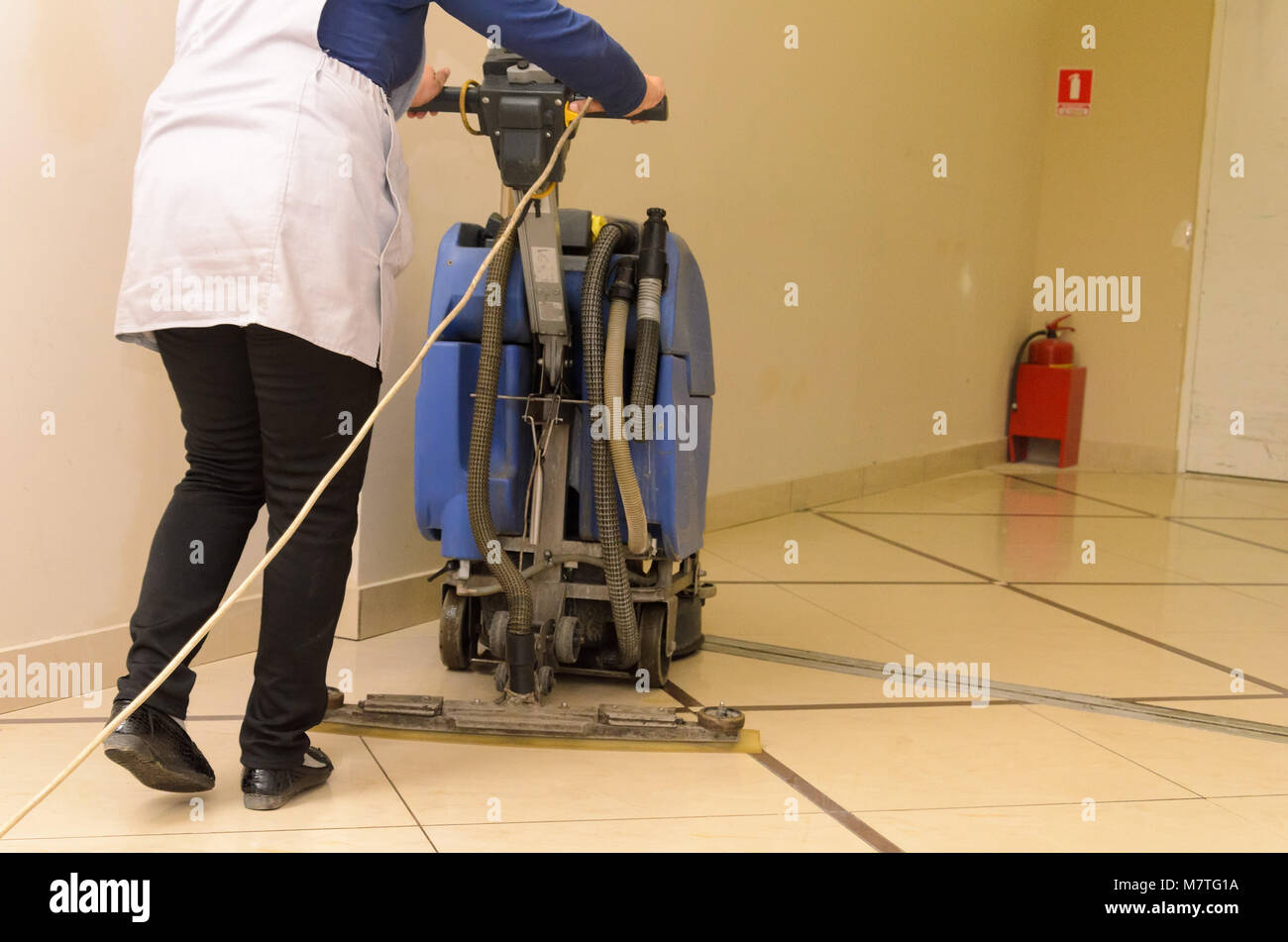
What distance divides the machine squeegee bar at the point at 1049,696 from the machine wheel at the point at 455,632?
52 centimetres

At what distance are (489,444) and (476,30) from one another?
678mm

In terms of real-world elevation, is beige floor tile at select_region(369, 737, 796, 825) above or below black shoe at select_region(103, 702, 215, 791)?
below

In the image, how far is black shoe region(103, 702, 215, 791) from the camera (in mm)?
1513

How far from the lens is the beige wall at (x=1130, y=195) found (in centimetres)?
514

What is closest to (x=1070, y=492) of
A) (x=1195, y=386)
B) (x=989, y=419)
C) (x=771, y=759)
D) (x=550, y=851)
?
(x=989, y=419)

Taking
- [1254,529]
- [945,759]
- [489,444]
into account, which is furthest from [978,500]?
[489,444]

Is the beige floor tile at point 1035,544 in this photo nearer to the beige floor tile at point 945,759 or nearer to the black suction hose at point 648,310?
the beige floor tile at point 945,759

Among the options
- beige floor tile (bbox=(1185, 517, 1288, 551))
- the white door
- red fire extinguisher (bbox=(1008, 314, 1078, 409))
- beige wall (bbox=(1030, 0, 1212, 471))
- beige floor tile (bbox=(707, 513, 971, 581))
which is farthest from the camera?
red fire extinguisher (bbox=(1008, 314, 1078, 409))

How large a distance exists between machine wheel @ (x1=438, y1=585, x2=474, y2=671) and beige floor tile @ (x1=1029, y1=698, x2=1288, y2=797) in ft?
3.38

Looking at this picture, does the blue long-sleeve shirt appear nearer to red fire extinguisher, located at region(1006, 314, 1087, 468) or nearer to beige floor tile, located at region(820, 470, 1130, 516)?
beige floor tile, located at region(820, 470, 1130, 516)

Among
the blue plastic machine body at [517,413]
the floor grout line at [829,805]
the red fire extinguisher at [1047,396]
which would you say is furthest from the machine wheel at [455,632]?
the red fire extinguisher at [1047,396]

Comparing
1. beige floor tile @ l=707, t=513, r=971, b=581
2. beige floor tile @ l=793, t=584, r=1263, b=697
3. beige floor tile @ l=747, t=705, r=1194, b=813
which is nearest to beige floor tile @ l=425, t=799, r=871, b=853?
beige floor tile @ l=747, t=705, r=1194, b=813

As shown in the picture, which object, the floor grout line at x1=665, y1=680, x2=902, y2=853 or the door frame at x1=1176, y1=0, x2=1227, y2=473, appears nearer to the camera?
the floor grout line at x1=665, y1=680, x2=902, y2=853

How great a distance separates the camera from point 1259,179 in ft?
16.5
